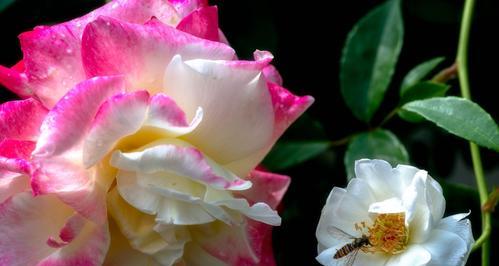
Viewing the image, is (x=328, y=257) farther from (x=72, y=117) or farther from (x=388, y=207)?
(x=72, y=117)

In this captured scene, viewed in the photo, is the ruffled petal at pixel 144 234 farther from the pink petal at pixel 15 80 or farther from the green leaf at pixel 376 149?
the green leaf at pixel 376 149

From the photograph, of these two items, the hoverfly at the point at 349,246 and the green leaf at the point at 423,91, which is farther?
the green leaf at the point at 423,91

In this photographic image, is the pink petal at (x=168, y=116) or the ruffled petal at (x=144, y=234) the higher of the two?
the pink petal at (x=168, y=116)

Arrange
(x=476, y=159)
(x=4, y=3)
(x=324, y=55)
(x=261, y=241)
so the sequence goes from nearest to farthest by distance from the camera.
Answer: (x=261, y=241)
(x=476, y=159)
(x=4, y=3)
(x=324, y=55)

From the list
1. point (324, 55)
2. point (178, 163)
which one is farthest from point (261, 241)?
point (324, 55)

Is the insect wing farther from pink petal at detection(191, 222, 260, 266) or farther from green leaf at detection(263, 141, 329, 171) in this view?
green leaf at detection(263, 141, 329, 171)

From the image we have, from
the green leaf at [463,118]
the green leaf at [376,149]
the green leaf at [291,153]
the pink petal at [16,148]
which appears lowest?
the green leaf at [291,153]

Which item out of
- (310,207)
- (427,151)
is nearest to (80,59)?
(310,207)

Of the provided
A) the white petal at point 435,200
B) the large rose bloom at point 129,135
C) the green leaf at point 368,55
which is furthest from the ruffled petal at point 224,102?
the green leaf at point 368,55
